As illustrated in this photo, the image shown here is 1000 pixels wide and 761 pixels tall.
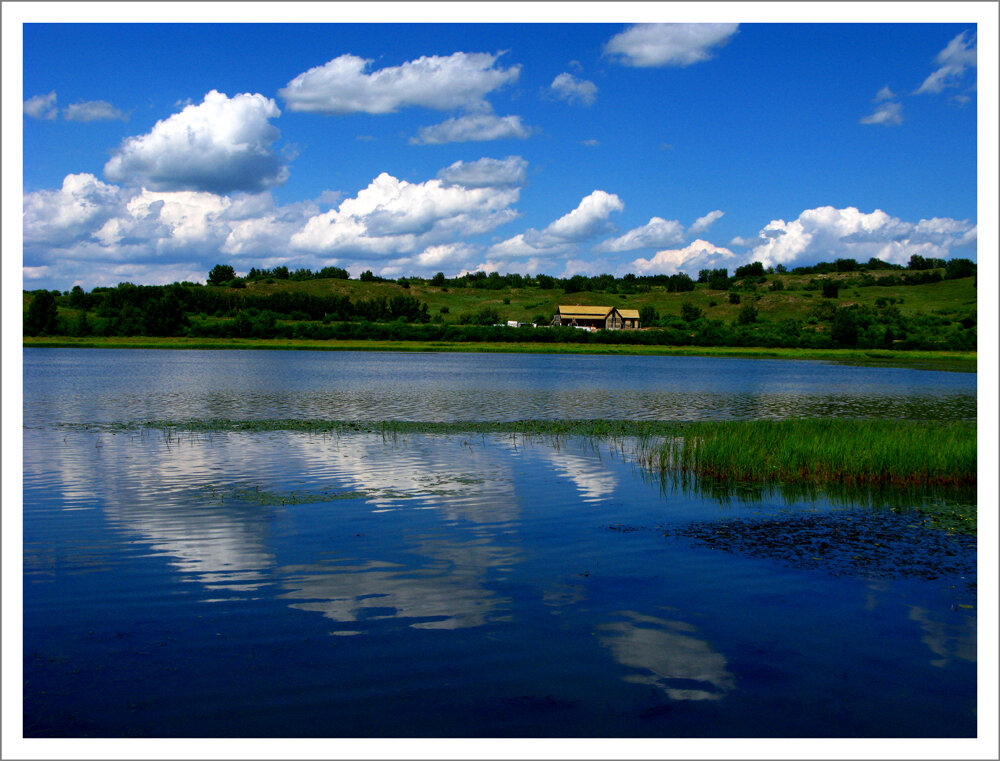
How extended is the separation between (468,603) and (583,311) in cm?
18254

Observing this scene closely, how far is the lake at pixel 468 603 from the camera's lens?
848 centimetres

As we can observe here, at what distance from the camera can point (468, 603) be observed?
1155cm

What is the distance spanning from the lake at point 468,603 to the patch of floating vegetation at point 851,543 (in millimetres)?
79

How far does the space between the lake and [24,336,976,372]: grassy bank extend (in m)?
98.3

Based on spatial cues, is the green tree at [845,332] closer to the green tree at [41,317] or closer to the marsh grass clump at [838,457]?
the marsh grass clump at [838,457]

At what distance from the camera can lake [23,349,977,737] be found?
334 inches

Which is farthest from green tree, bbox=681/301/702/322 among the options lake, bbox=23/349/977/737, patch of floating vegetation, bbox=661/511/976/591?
patch of floating vegetation, bbox=661/511/976/591

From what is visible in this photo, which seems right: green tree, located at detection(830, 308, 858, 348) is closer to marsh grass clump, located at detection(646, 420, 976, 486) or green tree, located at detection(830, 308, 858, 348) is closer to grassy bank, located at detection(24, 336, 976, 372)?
grassy bank, located at detection(24, 336, 976, 372)

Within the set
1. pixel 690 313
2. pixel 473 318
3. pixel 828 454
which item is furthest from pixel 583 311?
pixel 828 454

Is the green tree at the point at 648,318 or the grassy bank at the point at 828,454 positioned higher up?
the green tree at the point at 648,318

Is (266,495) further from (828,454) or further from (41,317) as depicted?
(41,317)

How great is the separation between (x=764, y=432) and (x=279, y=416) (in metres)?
21.2

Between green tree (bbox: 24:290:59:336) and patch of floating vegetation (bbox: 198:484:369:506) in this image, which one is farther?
green tree (bbox: 24:290:59:336)

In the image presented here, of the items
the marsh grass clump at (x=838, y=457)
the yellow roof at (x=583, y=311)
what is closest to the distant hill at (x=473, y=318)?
the yellow roof at (x=583, y=311)
